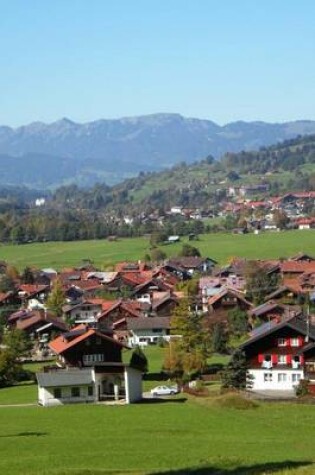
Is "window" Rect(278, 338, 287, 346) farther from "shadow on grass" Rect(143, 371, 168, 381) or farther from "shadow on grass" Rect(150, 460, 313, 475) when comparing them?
"shadow on grass" Rect(150, 460, 313, 475)

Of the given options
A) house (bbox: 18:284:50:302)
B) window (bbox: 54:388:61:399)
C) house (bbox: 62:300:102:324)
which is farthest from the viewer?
house (bbox: 18:284:50:302)

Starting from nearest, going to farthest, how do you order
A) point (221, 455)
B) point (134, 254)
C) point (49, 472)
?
point (49, 472)
point (221, 455)
point (134, 254)

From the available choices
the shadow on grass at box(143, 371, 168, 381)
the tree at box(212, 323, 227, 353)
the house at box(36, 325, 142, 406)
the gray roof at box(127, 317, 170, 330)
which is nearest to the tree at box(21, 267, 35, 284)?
the gray roof at box(127, 317, 170, 330)

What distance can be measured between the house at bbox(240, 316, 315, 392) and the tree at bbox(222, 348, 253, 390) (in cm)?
99

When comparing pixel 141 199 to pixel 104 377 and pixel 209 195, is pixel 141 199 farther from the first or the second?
pixel 104 377

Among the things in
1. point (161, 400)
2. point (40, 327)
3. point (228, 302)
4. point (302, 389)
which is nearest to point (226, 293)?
point (228, 302)

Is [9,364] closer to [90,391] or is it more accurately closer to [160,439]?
[90,391]

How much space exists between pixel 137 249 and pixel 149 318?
48.2m

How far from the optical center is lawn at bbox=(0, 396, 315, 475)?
60.2ft

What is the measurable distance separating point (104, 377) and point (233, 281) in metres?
36.5

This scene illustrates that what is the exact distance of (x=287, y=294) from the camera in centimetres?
5816

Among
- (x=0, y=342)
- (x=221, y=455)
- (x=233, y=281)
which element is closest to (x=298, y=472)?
(x=221, y=455)

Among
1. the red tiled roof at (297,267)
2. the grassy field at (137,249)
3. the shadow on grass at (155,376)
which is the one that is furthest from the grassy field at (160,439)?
the grassy field at (137,249)

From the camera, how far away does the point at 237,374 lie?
32.7 m
